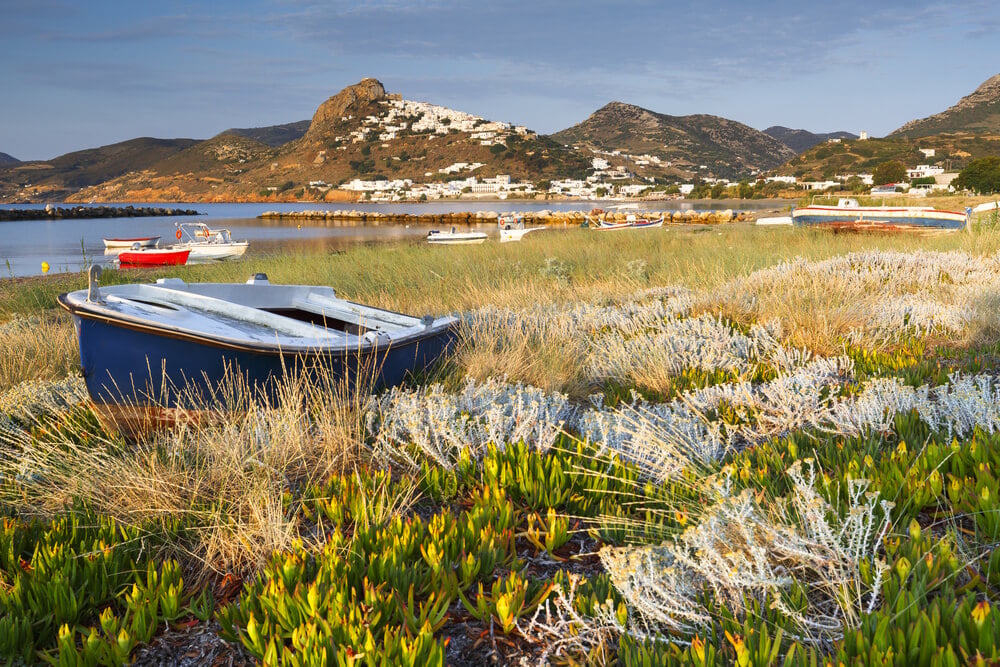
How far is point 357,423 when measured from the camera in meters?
4.38

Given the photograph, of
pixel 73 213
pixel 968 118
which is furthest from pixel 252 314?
pixel 968 118

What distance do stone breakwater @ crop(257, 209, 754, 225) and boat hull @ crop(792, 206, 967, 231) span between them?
17836mm

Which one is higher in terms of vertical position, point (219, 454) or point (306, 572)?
point (219, 454)

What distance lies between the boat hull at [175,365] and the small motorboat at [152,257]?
25.9 metres

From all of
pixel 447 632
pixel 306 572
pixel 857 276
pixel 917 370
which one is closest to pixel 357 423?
pixel 306 572

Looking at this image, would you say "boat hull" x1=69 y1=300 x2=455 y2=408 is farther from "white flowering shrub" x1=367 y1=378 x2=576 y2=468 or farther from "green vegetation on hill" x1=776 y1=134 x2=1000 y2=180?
"green vegetation on hill" x1=776 y1=134 x2=1000 y2=180

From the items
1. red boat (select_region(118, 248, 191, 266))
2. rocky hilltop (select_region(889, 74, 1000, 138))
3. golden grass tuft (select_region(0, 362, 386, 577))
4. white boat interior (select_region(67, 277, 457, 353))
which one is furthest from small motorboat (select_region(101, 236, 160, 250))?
rocky hilltop (select_region(889, 74, 1000, 138))

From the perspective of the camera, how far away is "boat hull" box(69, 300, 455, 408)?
464 cm

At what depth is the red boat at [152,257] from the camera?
27.2 meters

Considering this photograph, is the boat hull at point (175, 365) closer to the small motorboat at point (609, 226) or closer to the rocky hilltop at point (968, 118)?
the small motorboat at point (609, 226)

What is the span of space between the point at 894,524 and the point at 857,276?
742 centimetres

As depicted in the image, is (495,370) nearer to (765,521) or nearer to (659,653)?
(765,521)

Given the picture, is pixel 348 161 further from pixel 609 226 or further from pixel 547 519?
pixel 547 519

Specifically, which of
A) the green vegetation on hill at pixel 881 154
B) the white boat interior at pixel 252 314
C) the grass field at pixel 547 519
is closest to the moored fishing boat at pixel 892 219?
the grass field at pixel 547 519
